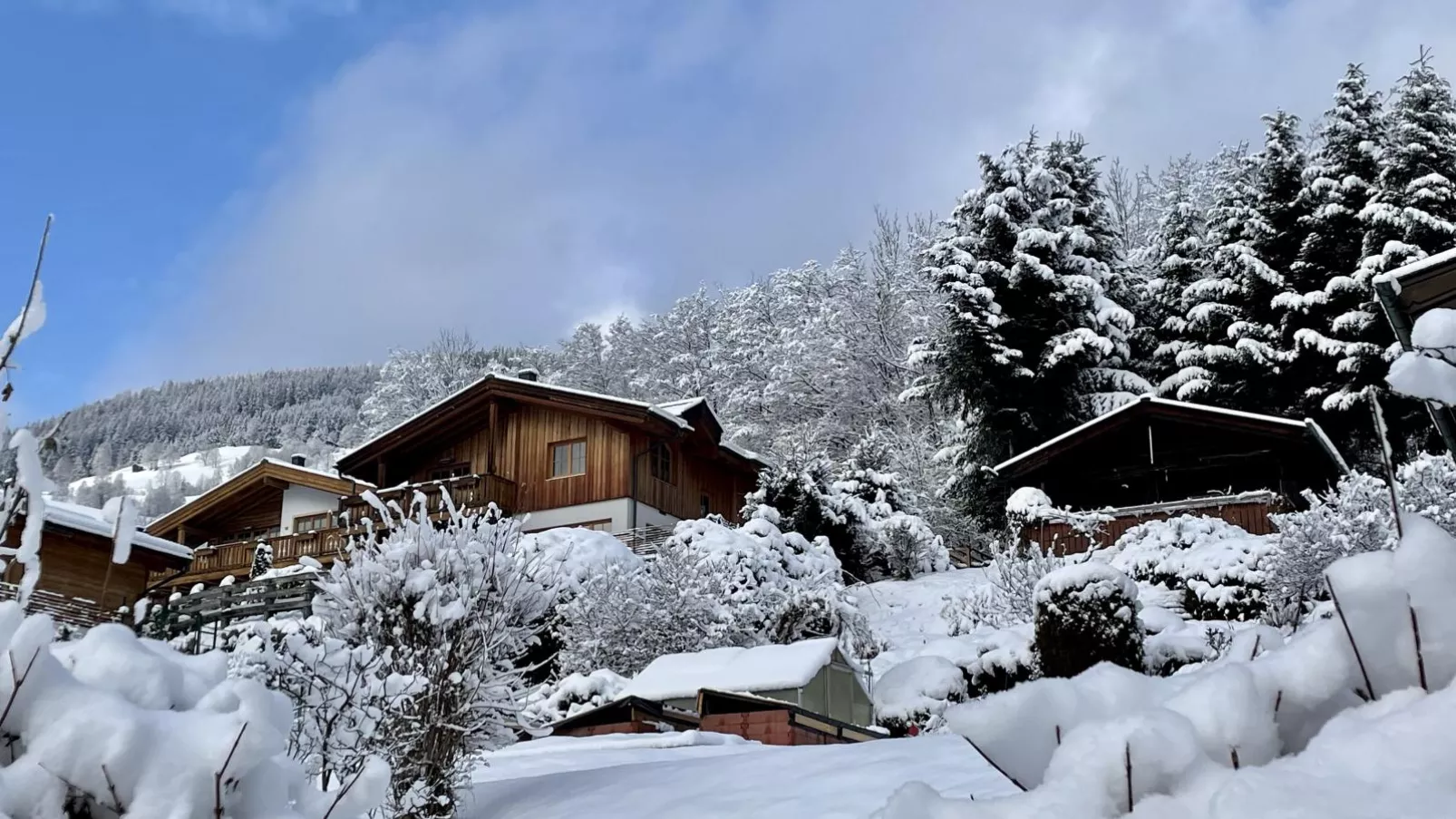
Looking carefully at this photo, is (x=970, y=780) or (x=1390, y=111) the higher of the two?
(x=1390, y=111)

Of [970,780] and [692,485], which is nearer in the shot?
[970,780]

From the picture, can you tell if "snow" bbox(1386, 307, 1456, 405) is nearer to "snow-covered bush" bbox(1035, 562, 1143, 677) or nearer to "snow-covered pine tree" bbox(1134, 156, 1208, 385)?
"snow-covered bush" bbox(1035, 562, 1143, 677)

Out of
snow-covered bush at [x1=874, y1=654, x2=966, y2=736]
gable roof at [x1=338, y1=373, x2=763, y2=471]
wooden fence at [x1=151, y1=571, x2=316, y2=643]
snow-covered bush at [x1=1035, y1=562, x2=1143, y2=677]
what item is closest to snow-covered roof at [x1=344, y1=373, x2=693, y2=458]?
gable roof at [x1=338, y1=373, x2=763, y2=471]

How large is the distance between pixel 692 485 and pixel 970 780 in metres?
26.1

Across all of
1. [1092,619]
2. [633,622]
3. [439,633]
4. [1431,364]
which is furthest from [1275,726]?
[633,622]

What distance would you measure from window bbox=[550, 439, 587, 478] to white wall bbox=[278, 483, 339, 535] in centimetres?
697

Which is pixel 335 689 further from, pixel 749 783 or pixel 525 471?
pixel 525 471

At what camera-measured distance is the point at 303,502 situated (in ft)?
109

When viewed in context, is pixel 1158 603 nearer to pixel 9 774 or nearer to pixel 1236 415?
pixel 1236 415

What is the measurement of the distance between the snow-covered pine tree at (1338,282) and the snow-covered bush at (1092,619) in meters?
20.7

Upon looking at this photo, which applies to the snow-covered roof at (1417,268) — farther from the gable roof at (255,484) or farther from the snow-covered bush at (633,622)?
the gable roof at (255,484)

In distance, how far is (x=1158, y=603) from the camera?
1864 centimetres

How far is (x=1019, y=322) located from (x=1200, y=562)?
46.0 feet

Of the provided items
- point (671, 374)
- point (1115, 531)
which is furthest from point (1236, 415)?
point (671, 374)
